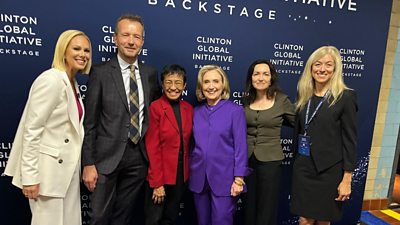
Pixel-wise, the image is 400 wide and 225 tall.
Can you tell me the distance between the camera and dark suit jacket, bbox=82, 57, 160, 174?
186 cm

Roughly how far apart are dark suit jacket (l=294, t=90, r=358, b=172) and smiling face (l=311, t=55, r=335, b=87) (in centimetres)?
15

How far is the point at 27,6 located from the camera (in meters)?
2.10

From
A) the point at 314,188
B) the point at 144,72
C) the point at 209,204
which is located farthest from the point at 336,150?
the point at 144,72

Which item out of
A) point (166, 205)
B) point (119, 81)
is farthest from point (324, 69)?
point (166, 205)

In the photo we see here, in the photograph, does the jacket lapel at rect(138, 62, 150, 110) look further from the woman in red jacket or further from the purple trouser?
the purple trouser

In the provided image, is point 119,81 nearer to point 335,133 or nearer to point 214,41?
point 214,41

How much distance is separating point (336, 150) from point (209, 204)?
91 cm

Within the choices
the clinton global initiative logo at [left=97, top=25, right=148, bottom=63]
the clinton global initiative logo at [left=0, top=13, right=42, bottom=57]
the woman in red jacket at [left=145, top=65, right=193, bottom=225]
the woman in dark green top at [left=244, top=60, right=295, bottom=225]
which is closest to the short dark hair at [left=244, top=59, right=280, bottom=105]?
the woman in dark green top at [left=244, top=60, right=295, bottom=225]

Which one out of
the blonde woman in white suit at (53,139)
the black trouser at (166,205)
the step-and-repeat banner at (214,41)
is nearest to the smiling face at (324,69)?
the step-and-repeat banner at (214,41)

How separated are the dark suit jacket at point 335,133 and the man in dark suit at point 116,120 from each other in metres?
1.10

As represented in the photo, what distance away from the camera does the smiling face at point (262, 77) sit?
2.16 meters

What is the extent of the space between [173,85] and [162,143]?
1.27ft

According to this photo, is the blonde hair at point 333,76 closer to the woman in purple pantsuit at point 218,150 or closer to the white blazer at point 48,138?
the woman in purple pantsuit at point 218,150

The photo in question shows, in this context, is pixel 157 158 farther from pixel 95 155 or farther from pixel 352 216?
pixel 352 216
